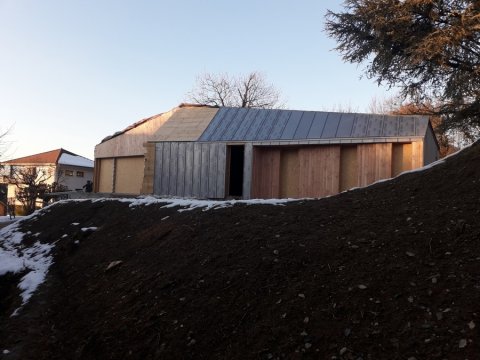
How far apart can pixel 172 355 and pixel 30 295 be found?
358 cm

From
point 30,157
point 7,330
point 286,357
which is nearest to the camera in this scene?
point 286,357

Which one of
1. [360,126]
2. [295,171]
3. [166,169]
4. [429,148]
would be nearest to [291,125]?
[295,171]

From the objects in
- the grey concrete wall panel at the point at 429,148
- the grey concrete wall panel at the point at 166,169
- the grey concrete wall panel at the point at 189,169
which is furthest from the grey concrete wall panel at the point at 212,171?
the grey concrete wall panel at the point at 429,148

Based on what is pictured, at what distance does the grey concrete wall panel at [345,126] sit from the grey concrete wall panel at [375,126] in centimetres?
64

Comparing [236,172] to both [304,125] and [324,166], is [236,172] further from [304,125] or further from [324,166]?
[324,166]

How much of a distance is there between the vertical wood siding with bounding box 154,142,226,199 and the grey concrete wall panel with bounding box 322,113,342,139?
3.99 metres

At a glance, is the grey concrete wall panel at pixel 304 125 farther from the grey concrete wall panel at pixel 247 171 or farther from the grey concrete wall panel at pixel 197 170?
the grey concrete wall panel at pixel 197 170

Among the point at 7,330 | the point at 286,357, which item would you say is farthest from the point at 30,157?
the point at 286,357

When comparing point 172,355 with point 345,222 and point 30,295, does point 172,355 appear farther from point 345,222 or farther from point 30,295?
point 30,295

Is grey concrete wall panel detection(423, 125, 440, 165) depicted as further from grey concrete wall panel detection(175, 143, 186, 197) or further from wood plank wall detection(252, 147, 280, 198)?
grey concrete wall panel detection(175, 143, 186, 197)

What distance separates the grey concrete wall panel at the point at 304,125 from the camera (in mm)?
15905

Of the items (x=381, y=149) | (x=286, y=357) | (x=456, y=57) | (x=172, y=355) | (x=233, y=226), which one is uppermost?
(x=456, y=57)

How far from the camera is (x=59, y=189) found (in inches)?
1206

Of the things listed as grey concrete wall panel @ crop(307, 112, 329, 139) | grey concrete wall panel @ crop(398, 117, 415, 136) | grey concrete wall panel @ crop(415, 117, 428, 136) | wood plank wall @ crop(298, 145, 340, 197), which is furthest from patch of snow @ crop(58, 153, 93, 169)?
grey concrete wall panel @ crop(415, 117, 428, 136)
